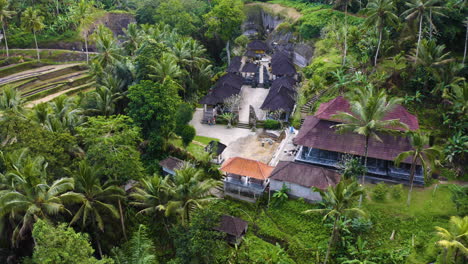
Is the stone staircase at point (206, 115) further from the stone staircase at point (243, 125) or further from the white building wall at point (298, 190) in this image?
the white building wall at point (298, 190)

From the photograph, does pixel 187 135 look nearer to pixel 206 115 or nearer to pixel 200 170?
pixel 206 115

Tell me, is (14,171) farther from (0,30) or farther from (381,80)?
(0,30)

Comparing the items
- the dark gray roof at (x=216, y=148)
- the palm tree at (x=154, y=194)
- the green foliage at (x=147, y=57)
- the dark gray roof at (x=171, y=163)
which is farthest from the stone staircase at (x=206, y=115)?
the palm tree at (x=154, y=194)

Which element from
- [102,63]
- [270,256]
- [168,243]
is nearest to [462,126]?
[270,256]

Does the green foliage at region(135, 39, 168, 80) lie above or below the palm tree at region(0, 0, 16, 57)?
below

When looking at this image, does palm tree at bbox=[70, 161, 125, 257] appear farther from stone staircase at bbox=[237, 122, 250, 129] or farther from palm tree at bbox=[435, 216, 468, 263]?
palm tree at bbox=[435, 216, 468, 263]

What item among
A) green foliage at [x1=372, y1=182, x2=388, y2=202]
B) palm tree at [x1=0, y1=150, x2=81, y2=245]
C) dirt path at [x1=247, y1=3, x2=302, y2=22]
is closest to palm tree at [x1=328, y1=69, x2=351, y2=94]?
green foliage at [x1=372, y1=182, x2=388, y2=202]

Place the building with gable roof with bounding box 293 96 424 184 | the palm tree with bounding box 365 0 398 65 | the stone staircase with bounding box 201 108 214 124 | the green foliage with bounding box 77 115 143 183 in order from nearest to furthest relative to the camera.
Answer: the green foliage with bounding box 77 115 143 183
the building with gable roof with bounding box 293 96 424 184
the palm tree with bounding box 365 0 398 65
the stone staircase with bounding box 201 108 214 124
